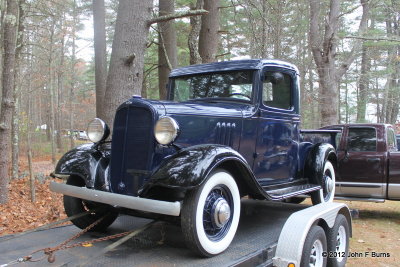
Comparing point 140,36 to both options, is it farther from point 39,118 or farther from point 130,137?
point 39,118

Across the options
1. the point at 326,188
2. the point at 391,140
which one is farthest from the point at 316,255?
the point at 391,140

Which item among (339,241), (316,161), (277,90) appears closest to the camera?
(339,241)

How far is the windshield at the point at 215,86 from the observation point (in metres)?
4.20

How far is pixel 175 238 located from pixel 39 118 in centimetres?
3461

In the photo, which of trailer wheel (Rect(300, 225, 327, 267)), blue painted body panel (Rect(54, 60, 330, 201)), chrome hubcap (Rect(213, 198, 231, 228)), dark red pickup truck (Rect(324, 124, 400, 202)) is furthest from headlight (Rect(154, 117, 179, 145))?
dark red pickup truck (Rect(324, 124, 400, 202))

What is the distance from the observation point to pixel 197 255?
2.88 m

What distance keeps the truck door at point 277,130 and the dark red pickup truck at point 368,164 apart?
8.01 feet

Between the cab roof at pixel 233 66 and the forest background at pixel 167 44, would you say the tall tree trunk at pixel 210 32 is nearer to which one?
the forest background at pixel 167 44

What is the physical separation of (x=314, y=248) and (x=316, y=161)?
6.08 ft

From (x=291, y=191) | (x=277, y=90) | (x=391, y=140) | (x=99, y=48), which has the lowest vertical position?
(x=291, y=191)

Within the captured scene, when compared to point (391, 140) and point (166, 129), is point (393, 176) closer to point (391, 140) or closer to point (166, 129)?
point (391, 140)

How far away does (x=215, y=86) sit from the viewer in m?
4.43

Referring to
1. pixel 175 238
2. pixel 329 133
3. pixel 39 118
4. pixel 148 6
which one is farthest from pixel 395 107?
pixel 39 118

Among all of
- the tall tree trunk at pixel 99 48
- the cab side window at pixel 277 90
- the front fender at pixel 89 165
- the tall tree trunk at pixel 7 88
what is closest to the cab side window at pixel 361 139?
the cab side window at pixel 277 90
